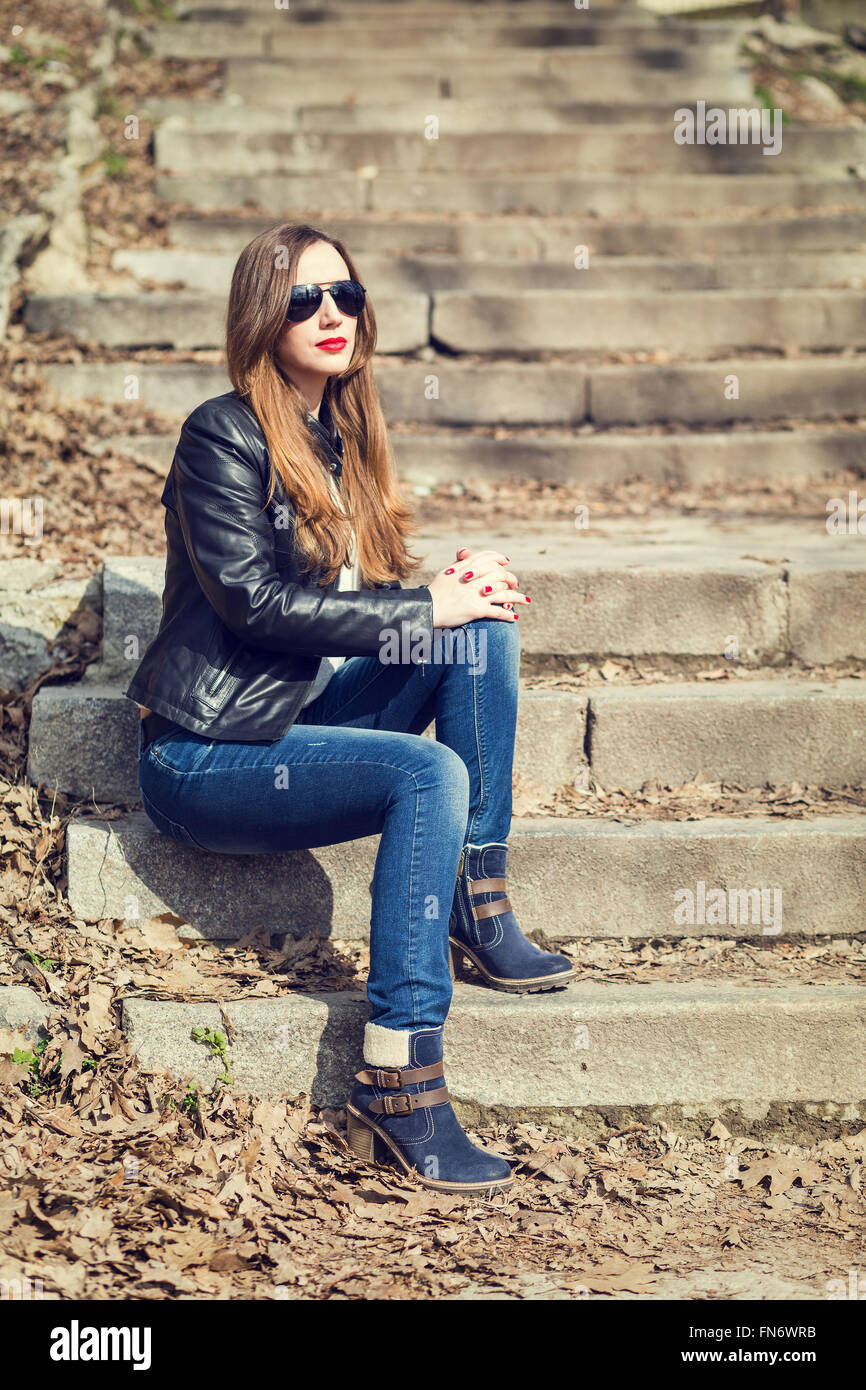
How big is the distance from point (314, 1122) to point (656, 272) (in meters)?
4.97

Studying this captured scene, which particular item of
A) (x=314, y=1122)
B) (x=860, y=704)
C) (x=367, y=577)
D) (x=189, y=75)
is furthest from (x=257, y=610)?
(x=189, y=75)

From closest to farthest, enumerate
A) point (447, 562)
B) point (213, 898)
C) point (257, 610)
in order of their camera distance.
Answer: point (257, 610) → point (213, 898) → point (447, 562)

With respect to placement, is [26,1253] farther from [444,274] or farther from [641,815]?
[444,274]

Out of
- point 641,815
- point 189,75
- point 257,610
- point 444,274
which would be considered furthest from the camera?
point 189,75

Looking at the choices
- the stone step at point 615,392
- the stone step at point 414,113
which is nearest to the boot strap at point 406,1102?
the stone step at point 615,392

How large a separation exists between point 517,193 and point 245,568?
5097 millimetres

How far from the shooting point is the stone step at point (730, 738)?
3.58 meters

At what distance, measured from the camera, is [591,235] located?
21.9 feet

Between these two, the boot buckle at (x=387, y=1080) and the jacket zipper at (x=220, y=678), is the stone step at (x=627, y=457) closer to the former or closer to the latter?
the jacket zipper at (x=220, y=678)

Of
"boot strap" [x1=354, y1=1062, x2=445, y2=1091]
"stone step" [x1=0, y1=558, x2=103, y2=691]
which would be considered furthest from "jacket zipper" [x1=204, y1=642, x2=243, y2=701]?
"stone step" [x1=0, y1=558, x2=103, y2=691]

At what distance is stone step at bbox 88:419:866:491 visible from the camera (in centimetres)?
539

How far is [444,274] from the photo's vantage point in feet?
20.4

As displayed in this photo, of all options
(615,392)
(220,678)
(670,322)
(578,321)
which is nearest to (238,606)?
(220,678)

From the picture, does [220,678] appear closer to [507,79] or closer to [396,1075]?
[396,1075]
